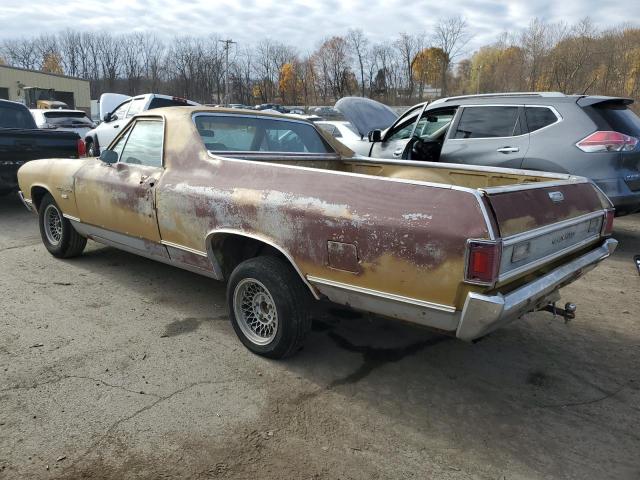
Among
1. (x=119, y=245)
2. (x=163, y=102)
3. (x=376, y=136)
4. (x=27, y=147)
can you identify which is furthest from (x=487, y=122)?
(x=163, y=102)

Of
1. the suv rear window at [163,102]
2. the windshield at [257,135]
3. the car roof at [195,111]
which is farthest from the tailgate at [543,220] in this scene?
the suv rear window at [163,102]

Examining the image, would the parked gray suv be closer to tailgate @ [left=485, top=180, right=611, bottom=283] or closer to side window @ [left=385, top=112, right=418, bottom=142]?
side window @ [left=385, top=112, right=418, bottom=142]

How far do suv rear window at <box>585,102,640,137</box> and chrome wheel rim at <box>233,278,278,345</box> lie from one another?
4.47 m

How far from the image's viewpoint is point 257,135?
4441 mm

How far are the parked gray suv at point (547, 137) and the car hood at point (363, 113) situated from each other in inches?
89.9

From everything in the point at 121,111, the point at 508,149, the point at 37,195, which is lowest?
the point at 37,195

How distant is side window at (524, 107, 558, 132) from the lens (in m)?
5.85

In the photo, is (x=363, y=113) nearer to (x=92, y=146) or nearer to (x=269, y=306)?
(x=269, y=306)

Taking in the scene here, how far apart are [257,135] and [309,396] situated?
95.2 inches

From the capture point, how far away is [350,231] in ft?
8.87

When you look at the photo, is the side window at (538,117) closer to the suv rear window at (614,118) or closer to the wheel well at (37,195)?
the suv rear window at (614,118)

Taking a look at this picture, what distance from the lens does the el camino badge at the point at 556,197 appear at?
2918mm

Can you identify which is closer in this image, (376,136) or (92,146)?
(376,136)

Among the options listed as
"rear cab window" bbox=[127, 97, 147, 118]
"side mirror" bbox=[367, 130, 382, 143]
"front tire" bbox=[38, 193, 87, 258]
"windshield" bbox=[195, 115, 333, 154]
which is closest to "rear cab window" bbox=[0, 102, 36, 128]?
"rear cab window" bbox=[127, 97, 147, 118]
